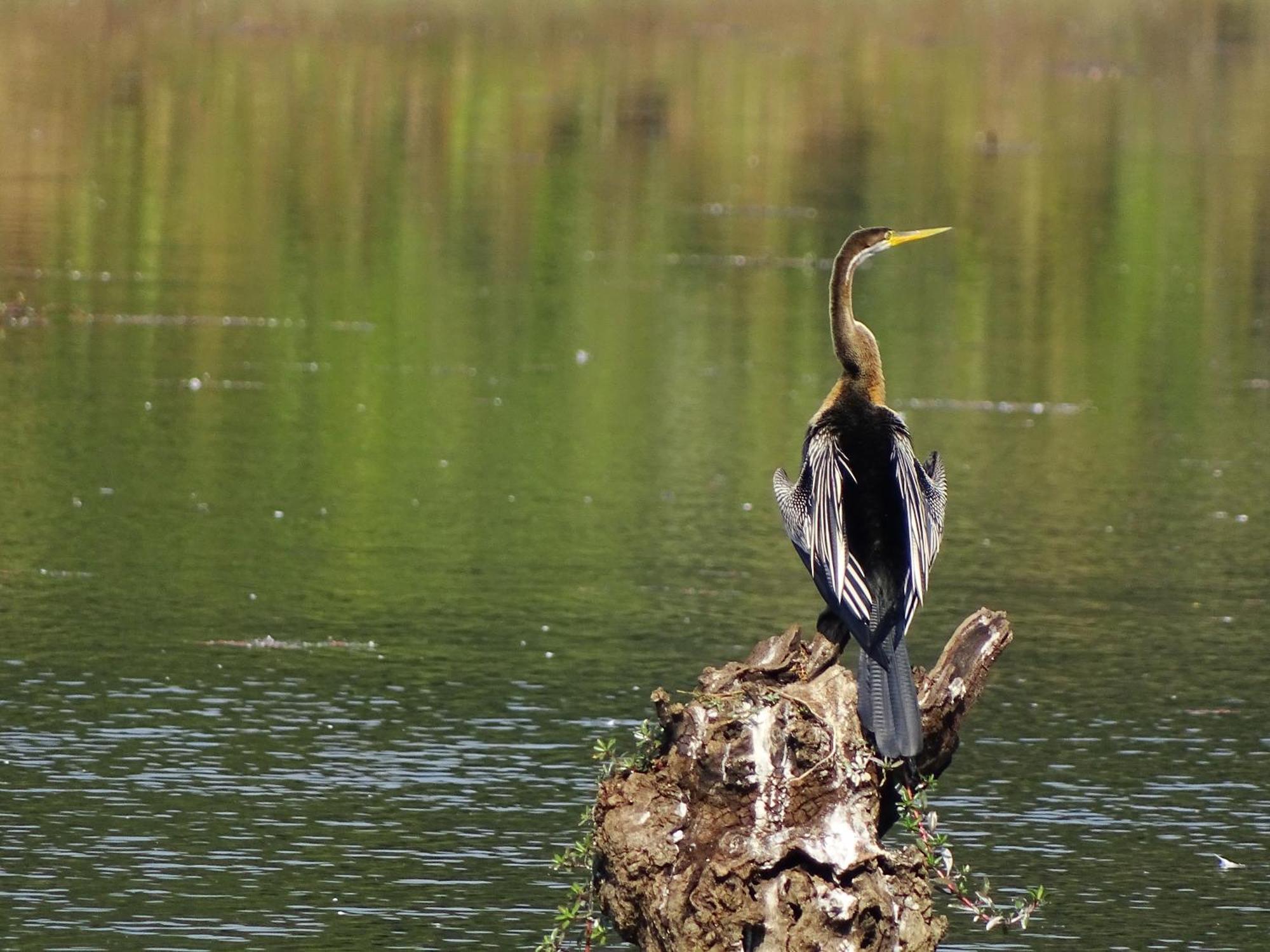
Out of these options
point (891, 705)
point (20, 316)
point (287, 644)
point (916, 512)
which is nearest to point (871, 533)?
point (916, 512)

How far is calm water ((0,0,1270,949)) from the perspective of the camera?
962 centimetres

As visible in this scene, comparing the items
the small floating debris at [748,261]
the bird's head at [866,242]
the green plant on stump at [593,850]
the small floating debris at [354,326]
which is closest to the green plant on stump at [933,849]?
the green plant on stump at [593,850]

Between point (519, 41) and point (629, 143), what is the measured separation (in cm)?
1513

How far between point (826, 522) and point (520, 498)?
23.7ft

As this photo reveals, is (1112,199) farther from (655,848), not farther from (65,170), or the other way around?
(655,848)

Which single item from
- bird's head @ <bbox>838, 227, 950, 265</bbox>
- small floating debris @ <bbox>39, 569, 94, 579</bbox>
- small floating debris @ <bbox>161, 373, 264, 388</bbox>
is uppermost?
bird's head @ <bbox>838, 227, 950, 265</bbox>

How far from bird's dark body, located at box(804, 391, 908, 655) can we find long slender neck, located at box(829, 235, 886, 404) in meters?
0.39

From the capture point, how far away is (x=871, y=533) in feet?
26.1

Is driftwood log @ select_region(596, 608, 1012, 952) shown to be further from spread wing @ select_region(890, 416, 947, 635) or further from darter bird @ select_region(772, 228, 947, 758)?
spread wing @ select_region(890, 416, 947, 635)

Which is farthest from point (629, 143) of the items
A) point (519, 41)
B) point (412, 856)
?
point (412, 856)

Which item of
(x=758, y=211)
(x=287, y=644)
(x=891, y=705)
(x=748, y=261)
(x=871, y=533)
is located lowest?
(x=287, y=644)

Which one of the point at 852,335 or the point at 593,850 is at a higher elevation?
the point at 852,335

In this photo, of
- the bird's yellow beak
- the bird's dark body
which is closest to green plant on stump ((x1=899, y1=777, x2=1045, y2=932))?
the bird's dark body

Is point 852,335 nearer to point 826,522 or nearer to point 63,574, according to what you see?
point 826,522
